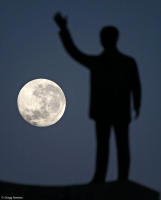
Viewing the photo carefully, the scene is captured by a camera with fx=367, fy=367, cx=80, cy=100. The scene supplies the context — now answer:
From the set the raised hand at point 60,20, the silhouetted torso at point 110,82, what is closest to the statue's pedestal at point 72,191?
the silhouetted torso at point 110,82

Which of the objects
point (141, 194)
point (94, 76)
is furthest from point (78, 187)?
point (94, 76)

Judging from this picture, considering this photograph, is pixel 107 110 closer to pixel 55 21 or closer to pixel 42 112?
pixel 55 21

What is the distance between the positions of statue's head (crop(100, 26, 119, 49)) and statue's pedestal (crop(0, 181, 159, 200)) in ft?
7.42

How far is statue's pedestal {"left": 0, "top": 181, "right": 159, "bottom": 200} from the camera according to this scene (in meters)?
5.18

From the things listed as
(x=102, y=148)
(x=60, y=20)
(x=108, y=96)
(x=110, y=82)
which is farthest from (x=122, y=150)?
(x=60, y=20)

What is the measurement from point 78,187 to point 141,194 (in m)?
0.97

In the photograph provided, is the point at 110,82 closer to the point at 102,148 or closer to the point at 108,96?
the point at 108,96

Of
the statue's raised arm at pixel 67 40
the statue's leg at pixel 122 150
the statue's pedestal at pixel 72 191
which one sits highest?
the statue's raised arm at pixel 67 40

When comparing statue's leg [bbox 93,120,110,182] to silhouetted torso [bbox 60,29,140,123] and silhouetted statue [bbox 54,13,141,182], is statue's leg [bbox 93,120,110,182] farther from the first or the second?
silhouetted torso [bbox 60,29,140,123]

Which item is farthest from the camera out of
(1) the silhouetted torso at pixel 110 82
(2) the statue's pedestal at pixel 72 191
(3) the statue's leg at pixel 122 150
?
(1) the silhouetted torso at pixel 110 82

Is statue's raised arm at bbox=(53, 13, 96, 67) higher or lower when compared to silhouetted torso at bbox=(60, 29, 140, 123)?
higher

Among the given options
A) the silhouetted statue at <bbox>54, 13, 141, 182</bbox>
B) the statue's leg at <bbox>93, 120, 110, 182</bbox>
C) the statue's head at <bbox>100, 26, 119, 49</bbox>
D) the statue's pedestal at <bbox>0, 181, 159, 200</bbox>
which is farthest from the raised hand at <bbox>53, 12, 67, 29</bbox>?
the statue's pedestal at <bbox>0, 181, 159, 200</bbox>

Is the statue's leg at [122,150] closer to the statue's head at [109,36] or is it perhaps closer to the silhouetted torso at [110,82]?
the silhouetted torso at [110,82]

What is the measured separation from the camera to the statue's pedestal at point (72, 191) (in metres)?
5.18
